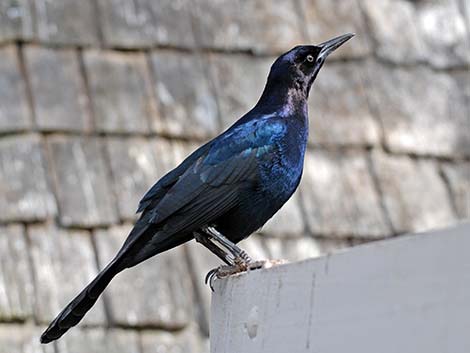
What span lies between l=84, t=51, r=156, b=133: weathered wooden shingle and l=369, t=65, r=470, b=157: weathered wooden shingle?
1040mm

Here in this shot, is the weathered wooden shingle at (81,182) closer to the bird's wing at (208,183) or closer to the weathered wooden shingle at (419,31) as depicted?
the bird's wing at (208,183)

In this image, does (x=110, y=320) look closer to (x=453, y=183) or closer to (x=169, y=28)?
(x=169, y=28)

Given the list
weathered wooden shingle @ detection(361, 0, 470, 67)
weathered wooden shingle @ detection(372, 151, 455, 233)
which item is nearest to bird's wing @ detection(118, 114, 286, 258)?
weathered wooden shingle @ detection(372, 151, 455, 233)

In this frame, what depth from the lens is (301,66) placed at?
4637 mm

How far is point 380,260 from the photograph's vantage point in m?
2.45

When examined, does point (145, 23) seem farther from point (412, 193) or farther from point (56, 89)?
point (412, 193)

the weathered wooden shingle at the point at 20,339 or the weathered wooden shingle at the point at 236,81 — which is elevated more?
the weathered wooden shingle at the point at 236,81

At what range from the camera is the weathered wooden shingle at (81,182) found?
5160 millimetres

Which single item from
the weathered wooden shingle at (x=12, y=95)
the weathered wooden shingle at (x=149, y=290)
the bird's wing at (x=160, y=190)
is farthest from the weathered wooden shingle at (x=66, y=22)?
the bird's wing at (x=160, y=190)

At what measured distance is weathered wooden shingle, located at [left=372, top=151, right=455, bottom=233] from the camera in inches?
228

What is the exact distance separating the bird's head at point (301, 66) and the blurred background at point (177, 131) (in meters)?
0.92

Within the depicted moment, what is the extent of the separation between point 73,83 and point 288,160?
1471mm

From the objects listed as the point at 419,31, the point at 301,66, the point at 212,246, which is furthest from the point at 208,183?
the point at 419,31

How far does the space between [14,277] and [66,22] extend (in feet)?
3.61
